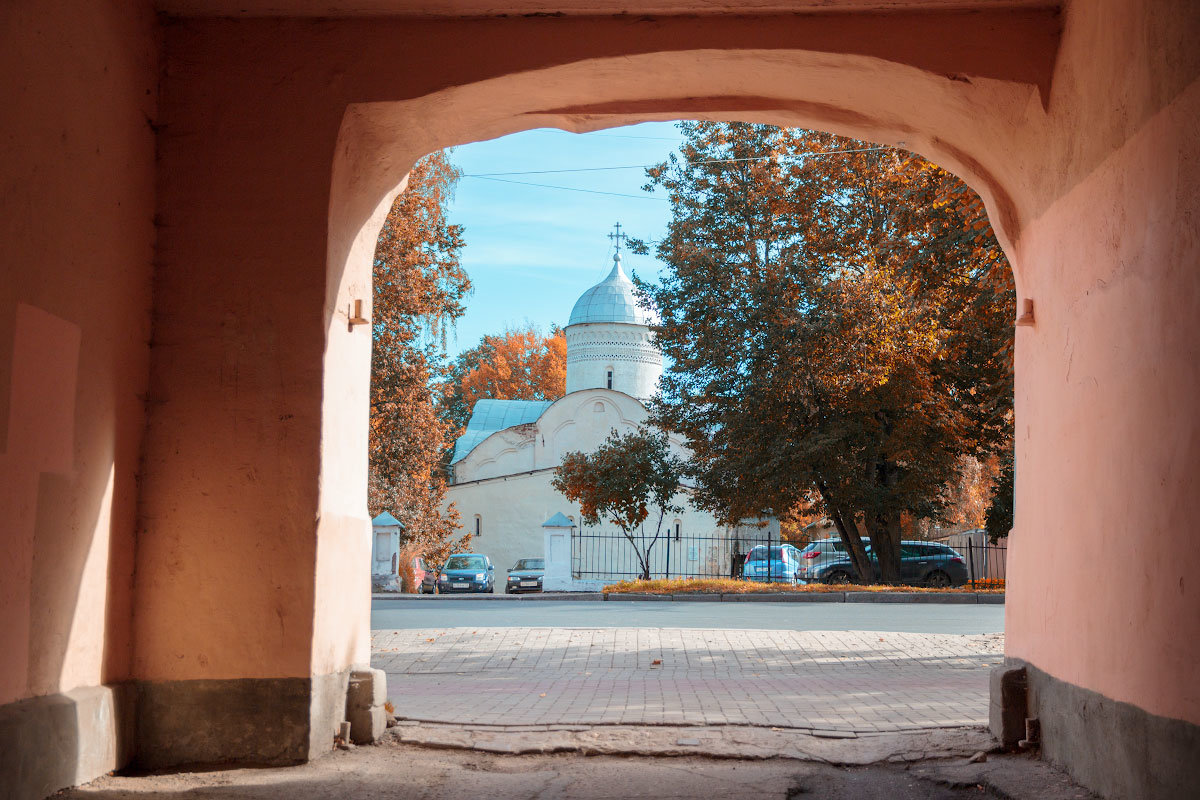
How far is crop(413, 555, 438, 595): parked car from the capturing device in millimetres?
33531

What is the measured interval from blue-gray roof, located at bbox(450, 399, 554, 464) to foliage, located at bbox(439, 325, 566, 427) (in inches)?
215

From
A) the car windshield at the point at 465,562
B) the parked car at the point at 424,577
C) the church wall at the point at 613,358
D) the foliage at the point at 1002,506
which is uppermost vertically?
the church wall at the point at 613,358

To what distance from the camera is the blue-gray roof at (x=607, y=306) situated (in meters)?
54.9

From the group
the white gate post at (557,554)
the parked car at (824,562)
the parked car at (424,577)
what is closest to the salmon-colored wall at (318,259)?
the parked car at (824,562)

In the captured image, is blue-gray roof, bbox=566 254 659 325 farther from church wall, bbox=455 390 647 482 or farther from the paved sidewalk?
the paved sidewalk

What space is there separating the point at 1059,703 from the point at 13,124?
5226 millimetres

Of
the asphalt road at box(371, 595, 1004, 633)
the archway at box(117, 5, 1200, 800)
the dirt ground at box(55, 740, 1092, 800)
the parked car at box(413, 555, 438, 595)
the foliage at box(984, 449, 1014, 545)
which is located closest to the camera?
the dirt ground at box(55, 740, 1092, 800)

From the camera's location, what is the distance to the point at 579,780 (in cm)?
552

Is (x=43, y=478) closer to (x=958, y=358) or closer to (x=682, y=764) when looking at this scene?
(x=682, y=764)

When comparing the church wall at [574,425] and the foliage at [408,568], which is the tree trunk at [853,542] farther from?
the church wall at [574,425]

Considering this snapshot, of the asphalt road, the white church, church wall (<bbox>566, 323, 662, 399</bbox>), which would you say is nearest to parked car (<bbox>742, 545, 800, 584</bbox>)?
the white church

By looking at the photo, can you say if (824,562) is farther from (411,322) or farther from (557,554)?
(411,322)

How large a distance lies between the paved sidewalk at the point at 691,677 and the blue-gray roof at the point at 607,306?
41779 mm

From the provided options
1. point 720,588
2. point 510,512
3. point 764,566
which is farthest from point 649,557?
point 720,588
